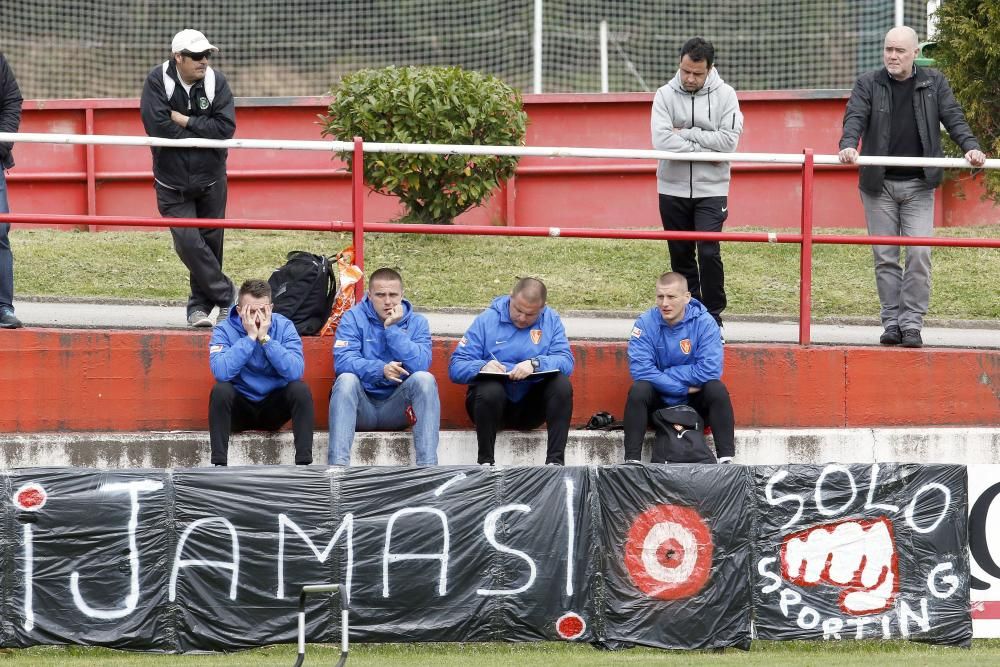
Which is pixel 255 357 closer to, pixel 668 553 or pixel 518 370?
pixel 518 370

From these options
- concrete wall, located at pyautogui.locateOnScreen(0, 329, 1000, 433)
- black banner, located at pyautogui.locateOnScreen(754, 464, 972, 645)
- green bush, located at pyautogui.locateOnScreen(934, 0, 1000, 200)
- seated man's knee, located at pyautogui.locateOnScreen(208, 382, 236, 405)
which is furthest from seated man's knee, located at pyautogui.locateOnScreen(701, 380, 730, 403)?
green bush, located at pyautogui.locateOnScreen(934, 0, 1000, 200)

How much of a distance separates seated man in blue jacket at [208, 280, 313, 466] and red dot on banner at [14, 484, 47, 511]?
5.16 ft

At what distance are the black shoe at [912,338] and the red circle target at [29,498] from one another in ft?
18.2

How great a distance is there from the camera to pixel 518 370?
854 cm

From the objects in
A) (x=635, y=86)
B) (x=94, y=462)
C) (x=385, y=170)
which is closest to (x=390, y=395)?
(x=94, y=462)

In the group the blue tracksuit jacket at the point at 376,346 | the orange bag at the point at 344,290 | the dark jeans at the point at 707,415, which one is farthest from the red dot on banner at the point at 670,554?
the orange bag at the point at 344,290

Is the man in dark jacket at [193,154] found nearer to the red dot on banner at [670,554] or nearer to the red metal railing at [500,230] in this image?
the red metal railing at [500,230]

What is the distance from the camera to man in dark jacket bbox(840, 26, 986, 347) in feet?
31.2

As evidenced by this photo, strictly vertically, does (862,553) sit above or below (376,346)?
below

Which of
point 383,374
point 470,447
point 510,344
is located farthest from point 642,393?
point 383,374

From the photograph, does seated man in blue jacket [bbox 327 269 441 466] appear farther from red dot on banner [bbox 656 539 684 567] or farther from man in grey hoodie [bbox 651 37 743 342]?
man in grey hoodie [bbox 651 37 743 342]

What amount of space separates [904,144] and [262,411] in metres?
4.53

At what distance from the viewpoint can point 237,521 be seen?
6.97m

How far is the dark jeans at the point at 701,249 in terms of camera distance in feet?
31.4
